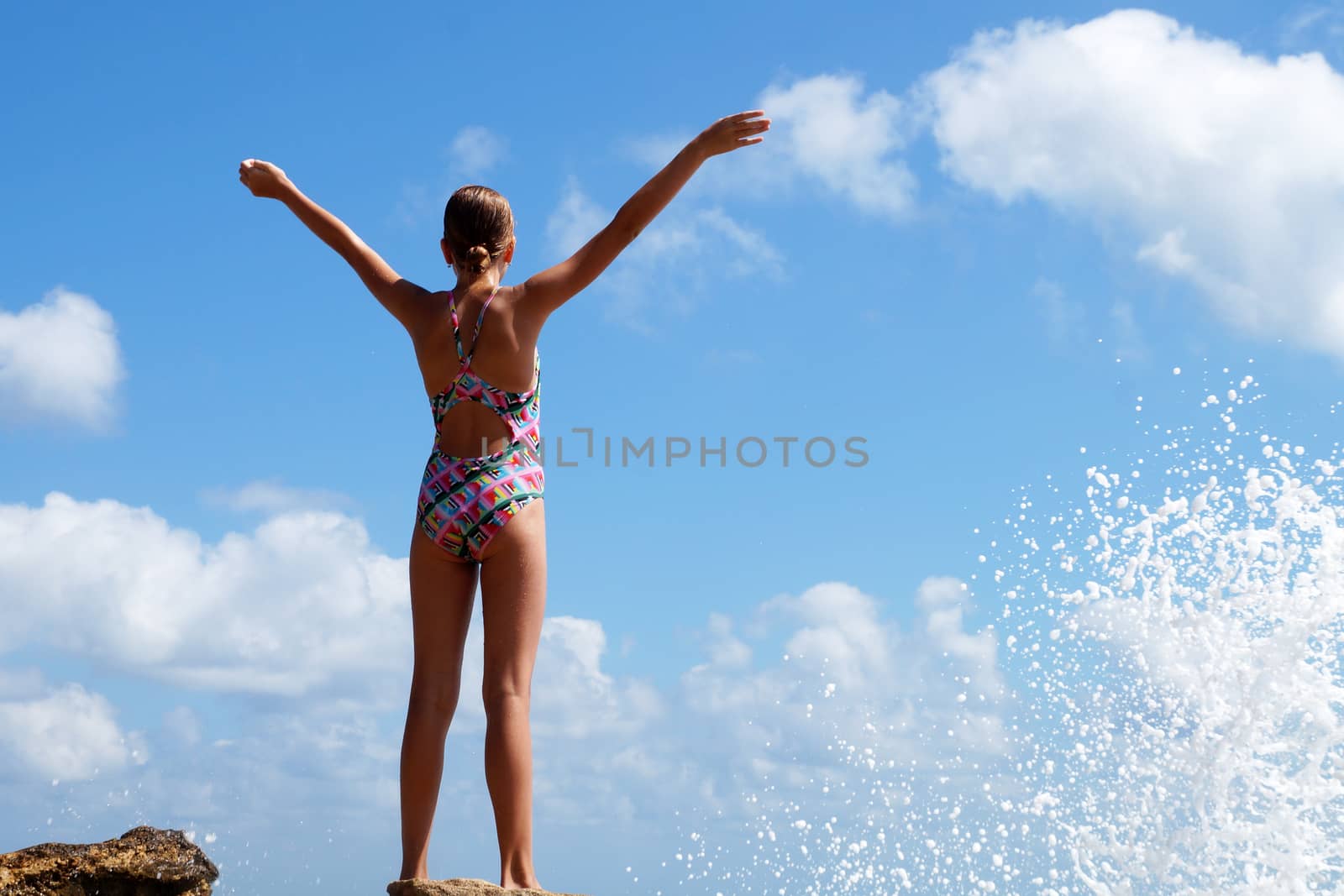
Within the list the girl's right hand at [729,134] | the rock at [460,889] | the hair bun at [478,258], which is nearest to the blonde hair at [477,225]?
the hair bun at [478,258]

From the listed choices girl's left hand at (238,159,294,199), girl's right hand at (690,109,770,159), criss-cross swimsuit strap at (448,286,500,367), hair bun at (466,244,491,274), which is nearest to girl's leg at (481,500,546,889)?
criss-cross swimsuit strap at (448,286,500,367)

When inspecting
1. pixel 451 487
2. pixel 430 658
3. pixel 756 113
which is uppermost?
pixel 756 113

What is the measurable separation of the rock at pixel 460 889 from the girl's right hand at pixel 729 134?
131 inches

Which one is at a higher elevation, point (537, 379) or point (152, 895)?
point (537, 379)

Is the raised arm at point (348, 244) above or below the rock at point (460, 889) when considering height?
above

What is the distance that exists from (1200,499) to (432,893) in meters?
7.21

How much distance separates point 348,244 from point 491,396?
1.30 meters

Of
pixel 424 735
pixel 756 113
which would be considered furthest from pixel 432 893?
pixel 756 113

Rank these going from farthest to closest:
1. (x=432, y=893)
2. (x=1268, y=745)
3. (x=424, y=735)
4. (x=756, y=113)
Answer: (x=1268, y=745), (x=756, y=113), (x=424, y=735), (x=432, y=893)

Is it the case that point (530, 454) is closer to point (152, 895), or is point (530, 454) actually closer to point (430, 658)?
point (430, 658)

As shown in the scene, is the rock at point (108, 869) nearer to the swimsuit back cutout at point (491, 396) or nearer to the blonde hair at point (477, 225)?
the swimsuit back cutout at point (491, 396)

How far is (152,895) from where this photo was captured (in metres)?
5.35

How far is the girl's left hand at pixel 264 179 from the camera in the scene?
18.7 feet

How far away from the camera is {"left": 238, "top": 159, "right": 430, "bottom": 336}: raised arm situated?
16.7 feet
